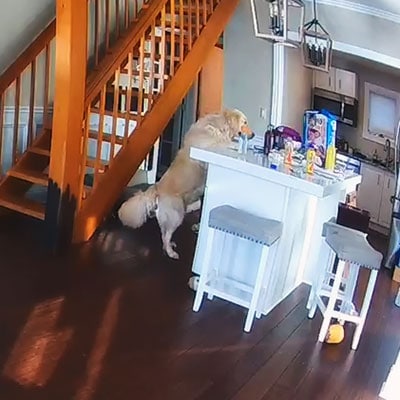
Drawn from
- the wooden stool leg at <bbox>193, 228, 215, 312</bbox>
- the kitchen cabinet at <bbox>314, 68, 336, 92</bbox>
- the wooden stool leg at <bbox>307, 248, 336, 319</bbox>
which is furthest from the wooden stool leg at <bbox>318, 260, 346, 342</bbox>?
the kitchen cabinet at <bbox>314, 68, 336, 92</bbox>

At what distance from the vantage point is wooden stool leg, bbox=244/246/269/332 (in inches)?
143

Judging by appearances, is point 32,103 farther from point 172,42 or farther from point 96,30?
point 172,42

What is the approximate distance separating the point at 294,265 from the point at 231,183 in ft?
2.53

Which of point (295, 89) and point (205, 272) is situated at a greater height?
point (295, 89)

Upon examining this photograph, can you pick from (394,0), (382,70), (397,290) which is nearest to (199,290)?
(397,290)

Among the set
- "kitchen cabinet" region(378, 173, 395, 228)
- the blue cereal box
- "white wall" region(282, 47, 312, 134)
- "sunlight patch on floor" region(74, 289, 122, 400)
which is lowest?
"kitchen cabinet" region(378, 173, 395, 228)

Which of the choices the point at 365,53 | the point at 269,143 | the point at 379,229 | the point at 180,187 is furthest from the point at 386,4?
the point at 379,229

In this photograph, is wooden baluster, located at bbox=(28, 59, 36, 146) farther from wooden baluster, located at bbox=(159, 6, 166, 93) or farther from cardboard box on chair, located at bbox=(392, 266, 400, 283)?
cardboard box on chair, located at bbox=(392, 266, 400, 283)

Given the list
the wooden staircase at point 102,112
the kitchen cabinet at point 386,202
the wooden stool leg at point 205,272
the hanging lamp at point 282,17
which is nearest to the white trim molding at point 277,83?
the hanging lamp at point 282,17

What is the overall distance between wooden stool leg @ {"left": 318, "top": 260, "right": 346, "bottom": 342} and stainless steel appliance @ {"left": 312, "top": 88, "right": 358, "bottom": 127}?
445cm

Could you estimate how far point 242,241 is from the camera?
4.08m

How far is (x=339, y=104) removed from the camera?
7.89 metres

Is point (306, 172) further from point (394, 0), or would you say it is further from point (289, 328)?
point (394, 0)

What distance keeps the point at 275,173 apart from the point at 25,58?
7.92ft
